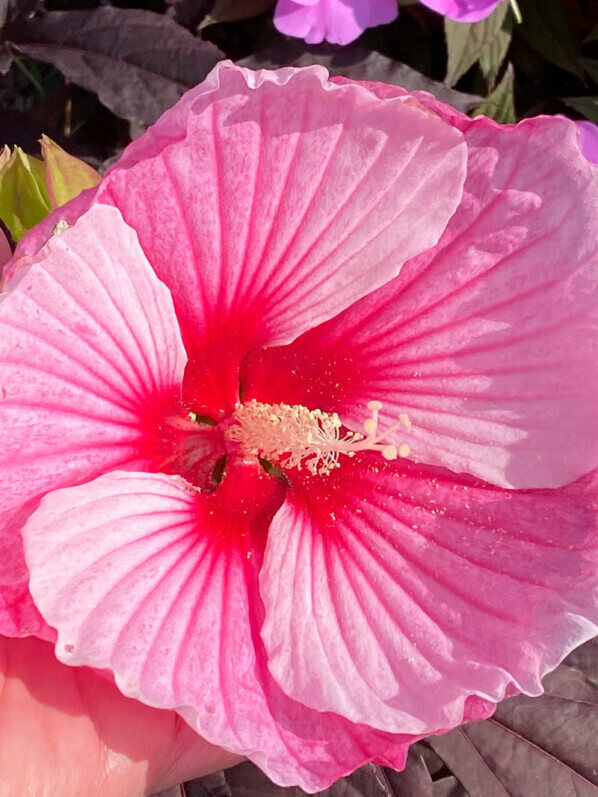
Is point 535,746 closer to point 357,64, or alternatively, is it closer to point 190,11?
point 357,64

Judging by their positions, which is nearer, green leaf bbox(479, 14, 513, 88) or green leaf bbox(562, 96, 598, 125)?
green leaf bbox(479, 14, 513, 88)

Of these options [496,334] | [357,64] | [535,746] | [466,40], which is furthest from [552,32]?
[535,746]

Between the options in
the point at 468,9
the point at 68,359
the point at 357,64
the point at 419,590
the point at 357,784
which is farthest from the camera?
the point at 357,64

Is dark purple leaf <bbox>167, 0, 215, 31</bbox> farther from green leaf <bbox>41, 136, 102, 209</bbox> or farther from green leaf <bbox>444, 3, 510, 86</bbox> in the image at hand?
green leaf <bbox>41, 136, 102, 209</bbox>

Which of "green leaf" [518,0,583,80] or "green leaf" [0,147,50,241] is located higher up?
"green leaf" [0,147,50,241]

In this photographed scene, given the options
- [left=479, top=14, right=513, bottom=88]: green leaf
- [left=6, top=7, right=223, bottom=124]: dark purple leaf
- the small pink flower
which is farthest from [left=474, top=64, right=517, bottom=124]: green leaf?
[left=6, top=7, right=223, bottom=124]: dark purple leaf

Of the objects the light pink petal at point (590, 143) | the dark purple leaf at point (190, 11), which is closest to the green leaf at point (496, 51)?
the light pink petal at point (590, 143)

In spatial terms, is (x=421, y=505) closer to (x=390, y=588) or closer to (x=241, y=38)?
(x=390, y=588)
